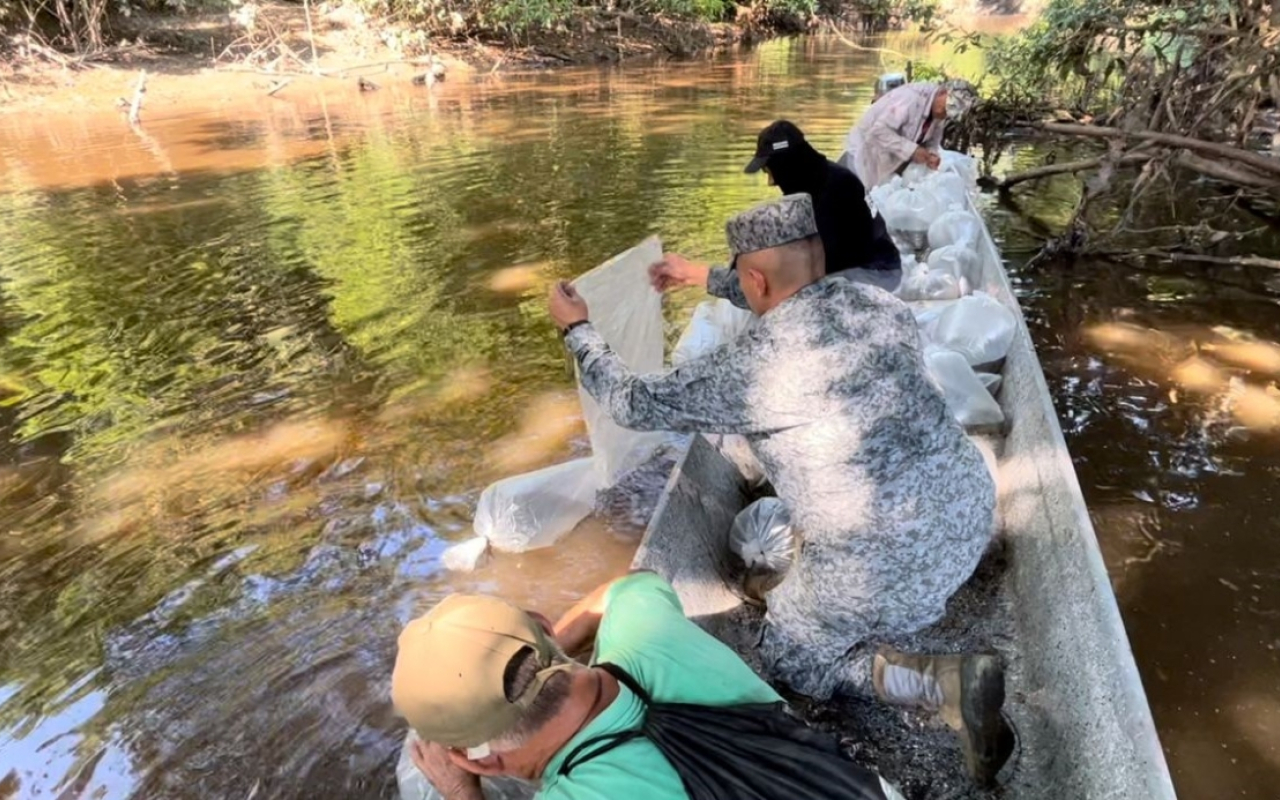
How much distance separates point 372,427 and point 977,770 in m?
3.40

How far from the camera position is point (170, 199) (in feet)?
31.0

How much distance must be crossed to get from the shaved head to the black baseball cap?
3.61 ft

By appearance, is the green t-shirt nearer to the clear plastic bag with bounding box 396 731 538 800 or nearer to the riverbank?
the clear plastic bag with bounding box 396 731 538 800

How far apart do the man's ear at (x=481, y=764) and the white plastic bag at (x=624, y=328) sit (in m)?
1.60

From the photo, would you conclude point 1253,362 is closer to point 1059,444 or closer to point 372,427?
point 1059,444

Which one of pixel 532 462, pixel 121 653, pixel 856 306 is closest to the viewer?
pixel 856 306

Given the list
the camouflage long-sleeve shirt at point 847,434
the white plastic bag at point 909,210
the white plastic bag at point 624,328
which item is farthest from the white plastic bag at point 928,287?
the camouflage long-sleeve shirt at point 847,434

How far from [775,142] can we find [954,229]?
2.90 meters

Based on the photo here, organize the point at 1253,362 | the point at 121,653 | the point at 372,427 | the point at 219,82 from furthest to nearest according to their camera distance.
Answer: the point at 219,82 → the point at 1253,362 → the point at 372,427 → the point at 121,653

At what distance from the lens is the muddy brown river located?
Result: 2641 mm

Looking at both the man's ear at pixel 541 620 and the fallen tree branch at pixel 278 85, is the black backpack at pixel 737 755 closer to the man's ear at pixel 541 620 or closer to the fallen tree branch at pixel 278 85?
the man's ear at pixel 541 620

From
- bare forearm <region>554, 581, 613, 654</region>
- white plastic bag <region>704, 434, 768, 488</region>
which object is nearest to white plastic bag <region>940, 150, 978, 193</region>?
white plastic bag <region>704, 434, 768, 488</region>

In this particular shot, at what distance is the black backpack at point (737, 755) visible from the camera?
1203mm

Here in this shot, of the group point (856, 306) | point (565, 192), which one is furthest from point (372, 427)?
point (565, 192)
